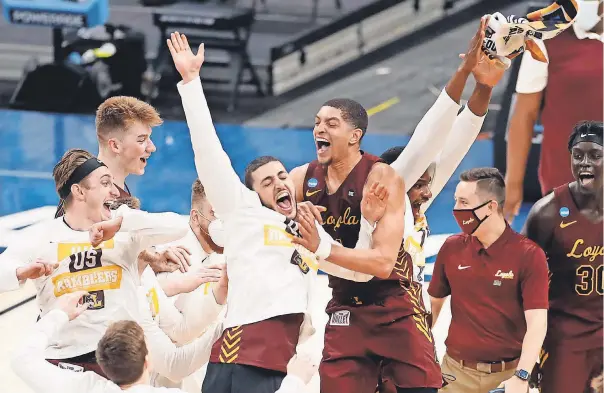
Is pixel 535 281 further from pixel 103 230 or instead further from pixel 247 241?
pixel 103 230

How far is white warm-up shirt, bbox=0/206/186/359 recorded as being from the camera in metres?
5.86

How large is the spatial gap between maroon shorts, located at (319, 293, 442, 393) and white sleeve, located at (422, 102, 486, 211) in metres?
0.90

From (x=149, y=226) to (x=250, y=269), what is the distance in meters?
0.64

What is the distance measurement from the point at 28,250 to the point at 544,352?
9.69 feet

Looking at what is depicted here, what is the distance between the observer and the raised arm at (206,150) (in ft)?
18.3

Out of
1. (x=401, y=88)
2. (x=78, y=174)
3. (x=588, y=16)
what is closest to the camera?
(x=78, y=174)

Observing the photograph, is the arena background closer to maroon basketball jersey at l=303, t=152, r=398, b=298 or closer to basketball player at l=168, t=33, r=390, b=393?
maroon basketball jersey at l=303, t=152, r=398, b=298

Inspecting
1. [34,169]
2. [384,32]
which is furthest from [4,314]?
[384,32]

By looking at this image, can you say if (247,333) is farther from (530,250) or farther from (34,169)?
(34,169)

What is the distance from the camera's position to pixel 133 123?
6809 mm

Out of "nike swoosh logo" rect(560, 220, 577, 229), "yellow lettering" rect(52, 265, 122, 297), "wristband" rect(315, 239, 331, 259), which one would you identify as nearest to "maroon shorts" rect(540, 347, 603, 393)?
"nike swoosh logo" rect(560, 220, 577, 229)

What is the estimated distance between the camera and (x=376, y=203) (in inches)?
230

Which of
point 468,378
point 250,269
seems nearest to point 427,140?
point 250,269

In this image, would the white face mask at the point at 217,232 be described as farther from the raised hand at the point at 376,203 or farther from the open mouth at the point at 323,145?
the raised hand at the point at 376,203
